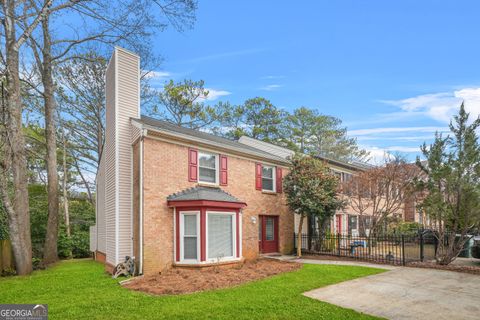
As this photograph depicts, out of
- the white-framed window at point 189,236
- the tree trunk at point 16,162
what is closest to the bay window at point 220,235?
the white-framed window at point 189,236

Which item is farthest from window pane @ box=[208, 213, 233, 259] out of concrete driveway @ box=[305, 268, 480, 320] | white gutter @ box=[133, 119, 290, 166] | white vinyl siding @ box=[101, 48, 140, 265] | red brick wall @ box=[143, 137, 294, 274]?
concrete driveway @ box=[305, 268, 480, 320]

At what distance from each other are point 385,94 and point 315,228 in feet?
27.6

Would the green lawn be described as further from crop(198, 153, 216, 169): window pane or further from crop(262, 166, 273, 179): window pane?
crop(262, 166, 273, 179): window pane

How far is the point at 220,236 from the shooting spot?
1281 centimetres

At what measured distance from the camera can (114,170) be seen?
12.8 meters

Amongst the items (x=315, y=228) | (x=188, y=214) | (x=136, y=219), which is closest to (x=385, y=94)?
(x=315, y=228)

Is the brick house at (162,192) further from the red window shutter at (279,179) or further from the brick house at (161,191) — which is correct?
the red window shutter at (279,179)

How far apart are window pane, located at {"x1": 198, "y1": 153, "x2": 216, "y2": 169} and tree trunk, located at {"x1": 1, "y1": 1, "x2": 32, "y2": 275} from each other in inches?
275

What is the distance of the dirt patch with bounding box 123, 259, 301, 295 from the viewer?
9195mm

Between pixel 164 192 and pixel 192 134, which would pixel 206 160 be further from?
pixel 164 192

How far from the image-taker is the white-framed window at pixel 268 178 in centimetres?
1689

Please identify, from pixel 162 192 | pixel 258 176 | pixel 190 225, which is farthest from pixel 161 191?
pixel 258 176

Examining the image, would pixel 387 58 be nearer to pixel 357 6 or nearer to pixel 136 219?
pixel 357 6

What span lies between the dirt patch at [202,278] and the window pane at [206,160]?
4328mm
